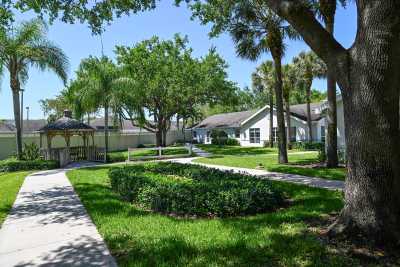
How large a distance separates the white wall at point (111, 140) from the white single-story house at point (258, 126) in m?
4.70

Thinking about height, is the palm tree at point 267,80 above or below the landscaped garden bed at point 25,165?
above

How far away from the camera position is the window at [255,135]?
3800 centimetres

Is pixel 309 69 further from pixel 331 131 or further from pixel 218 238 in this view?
pixel 218 238

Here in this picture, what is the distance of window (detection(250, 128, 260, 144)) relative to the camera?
38000 millimetres

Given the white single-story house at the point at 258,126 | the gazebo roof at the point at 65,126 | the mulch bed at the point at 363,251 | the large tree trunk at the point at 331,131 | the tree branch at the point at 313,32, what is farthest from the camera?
the white single-story house at the point at 258,126

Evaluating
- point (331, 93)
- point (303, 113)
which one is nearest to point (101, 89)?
point (331, 93)

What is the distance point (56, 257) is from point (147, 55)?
88.6ft

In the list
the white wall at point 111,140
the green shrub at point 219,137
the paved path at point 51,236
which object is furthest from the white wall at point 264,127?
the paved path at point 51,236

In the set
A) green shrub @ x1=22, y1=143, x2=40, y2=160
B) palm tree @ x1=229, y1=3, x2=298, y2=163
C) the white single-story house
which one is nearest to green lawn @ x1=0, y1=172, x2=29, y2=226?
green shrub @ x1=22, y1=143, x2=40, y2=160

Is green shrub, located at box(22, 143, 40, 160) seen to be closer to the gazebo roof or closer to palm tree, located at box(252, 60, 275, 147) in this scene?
the gazebo roof

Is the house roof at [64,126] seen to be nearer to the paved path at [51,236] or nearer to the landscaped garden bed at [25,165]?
the landscaped garden bed at [25,165]

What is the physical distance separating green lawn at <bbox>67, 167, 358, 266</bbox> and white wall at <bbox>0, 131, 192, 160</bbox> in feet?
85.3

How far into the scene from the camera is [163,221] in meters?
6.76

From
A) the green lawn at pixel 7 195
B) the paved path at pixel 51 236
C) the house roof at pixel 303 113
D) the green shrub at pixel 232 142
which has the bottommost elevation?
the paved path at pixel 51 236
